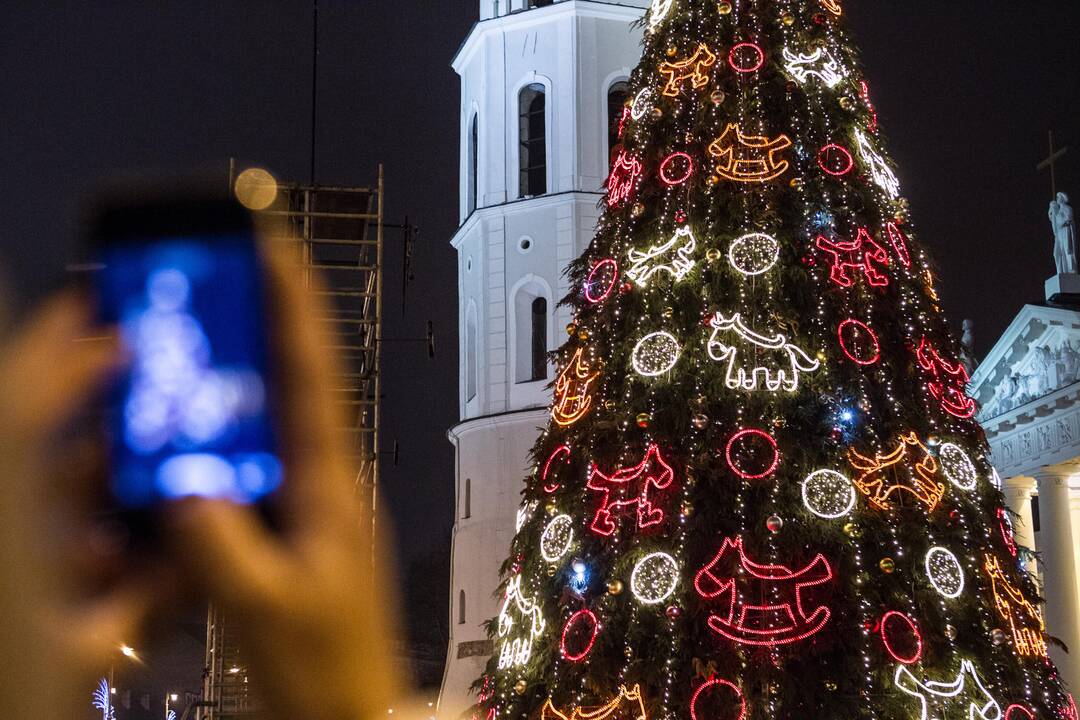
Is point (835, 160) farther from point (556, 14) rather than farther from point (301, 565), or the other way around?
point (556, 14)

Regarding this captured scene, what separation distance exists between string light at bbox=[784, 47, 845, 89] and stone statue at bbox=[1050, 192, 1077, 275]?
27249 mm

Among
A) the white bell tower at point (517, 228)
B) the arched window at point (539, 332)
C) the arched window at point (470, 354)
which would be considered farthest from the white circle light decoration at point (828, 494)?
the arched window at point (470, 354)

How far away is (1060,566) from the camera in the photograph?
2981 cm

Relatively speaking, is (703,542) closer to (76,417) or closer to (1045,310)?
(76,417)

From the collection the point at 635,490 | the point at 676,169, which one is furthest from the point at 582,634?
the point at 676,169

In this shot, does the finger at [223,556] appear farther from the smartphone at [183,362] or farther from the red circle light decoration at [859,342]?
the red circle light decoration at [859,342]

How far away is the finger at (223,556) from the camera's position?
146 centimetres

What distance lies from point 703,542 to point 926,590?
4.68 ft

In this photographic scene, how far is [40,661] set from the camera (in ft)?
4.83

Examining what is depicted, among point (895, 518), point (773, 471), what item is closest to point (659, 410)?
point (773, 471)

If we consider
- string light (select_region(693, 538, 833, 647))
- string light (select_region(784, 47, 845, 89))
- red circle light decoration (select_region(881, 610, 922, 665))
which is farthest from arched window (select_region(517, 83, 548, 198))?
red circle light decoration (select_region(881, 610, 922, 665))

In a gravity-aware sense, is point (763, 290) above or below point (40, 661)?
above

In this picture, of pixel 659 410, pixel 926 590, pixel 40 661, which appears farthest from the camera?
pixel 659 410

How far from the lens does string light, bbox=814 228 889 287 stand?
936 cm
